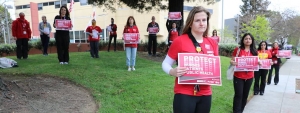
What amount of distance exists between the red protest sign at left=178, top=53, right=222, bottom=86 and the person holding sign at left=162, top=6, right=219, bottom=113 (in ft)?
0.21

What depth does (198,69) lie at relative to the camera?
90.4 inches

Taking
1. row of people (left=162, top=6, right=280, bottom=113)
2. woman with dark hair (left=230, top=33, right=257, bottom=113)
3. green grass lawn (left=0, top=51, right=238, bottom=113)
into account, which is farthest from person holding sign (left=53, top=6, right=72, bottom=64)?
row of people (left=162, top=6, right=280, bottom=113)

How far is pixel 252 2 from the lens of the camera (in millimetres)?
45656

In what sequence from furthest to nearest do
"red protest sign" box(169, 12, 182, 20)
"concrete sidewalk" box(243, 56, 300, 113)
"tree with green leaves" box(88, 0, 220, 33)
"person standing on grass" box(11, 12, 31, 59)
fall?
"tree with green leaves" box(88, 0, 220, 33) < "red protest sign" box(169, 12, 182, 20) < "person standing on grass" box(11, 12, 31, 59) < "concrete sidewalk" box(243, 56, 300, 113)

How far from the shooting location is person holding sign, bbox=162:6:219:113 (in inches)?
91.8

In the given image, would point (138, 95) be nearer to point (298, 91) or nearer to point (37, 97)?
point (37, 97)

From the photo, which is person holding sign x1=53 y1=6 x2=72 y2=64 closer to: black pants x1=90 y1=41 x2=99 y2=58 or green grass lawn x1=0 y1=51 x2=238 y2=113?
green grass lawn x1=0 y1=51 x2=238 y2=113

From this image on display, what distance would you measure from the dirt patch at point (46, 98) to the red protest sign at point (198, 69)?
2516mm

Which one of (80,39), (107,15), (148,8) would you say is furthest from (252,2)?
(148,8)

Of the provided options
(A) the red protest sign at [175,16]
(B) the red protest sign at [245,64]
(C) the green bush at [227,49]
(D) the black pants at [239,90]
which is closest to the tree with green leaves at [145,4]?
(A) the red protest sign at [175,16]

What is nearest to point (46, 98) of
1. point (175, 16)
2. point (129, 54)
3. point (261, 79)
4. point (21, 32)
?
point (129, 54)

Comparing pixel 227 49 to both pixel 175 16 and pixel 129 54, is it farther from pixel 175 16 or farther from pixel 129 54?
pixel 129 54

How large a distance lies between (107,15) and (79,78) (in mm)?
31251

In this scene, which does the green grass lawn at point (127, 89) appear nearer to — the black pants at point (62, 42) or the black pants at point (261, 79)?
the black pants at point (62, 42)
